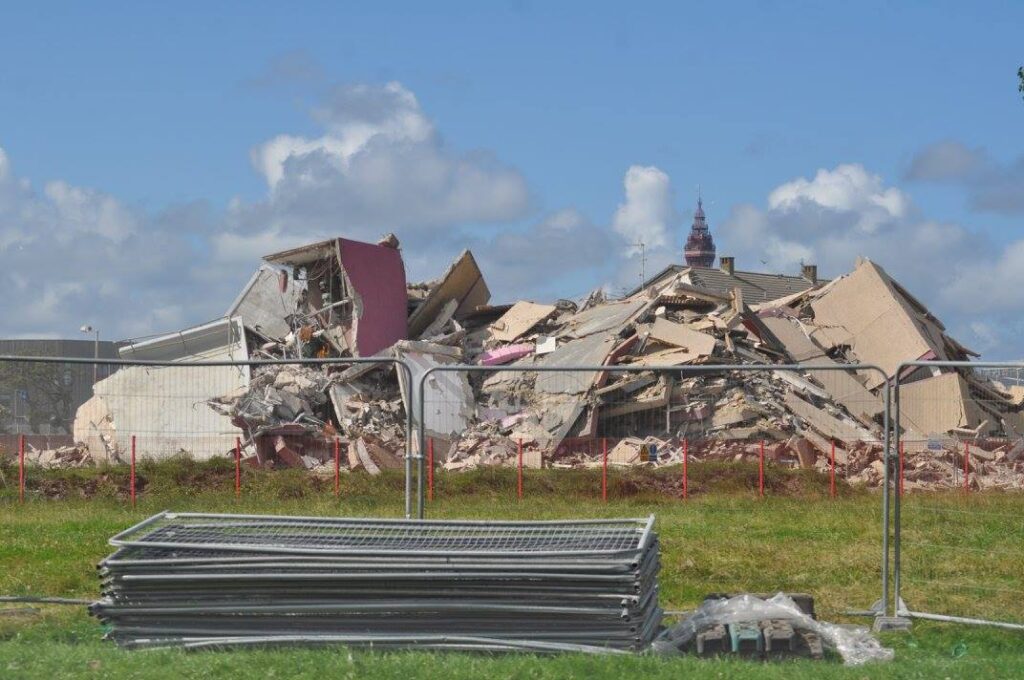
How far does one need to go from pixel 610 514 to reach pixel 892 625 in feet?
9.18

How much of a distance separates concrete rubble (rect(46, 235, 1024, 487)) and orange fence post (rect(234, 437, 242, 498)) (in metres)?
0.15

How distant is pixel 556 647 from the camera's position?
7.57 metres

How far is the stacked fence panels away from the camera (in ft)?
25.0

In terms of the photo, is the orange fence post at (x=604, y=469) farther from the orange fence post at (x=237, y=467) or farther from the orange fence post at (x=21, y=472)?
the orange fence post at (x=21, y=472)

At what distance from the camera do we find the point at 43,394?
435 inches

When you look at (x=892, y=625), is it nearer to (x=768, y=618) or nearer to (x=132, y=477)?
(x=768, y=618)

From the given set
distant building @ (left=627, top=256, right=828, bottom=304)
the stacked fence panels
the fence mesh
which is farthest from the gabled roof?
the stacked fence panels

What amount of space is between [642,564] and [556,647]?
2.42 ft

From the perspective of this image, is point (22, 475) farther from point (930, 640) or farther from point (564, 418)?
point (930, 640)

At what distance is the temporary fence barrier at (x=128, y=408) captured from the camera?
35.7ft

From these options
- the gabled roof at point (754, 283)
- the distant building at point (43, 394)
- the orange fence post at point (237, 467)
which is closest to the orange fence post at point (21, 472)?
the distant building at point (43, 394)

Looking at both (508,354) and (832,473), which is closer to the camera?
(832,473)

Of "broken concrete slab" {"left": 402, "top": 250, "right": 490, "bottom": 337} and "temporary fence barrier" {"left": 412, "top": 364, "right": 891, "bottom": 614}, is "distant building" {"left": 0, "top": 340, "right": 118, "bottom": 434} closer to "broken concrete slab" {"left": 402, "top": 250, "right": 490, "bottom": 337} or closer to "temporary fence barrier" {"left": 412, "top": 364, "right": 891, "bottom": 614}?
"temporary fence barrier" {"left": 412, "top": 364, "right": 891, "bottom": 614}

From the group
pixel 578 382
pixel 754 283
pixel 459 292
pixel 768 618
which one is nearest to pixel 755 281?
pixel 754 283
